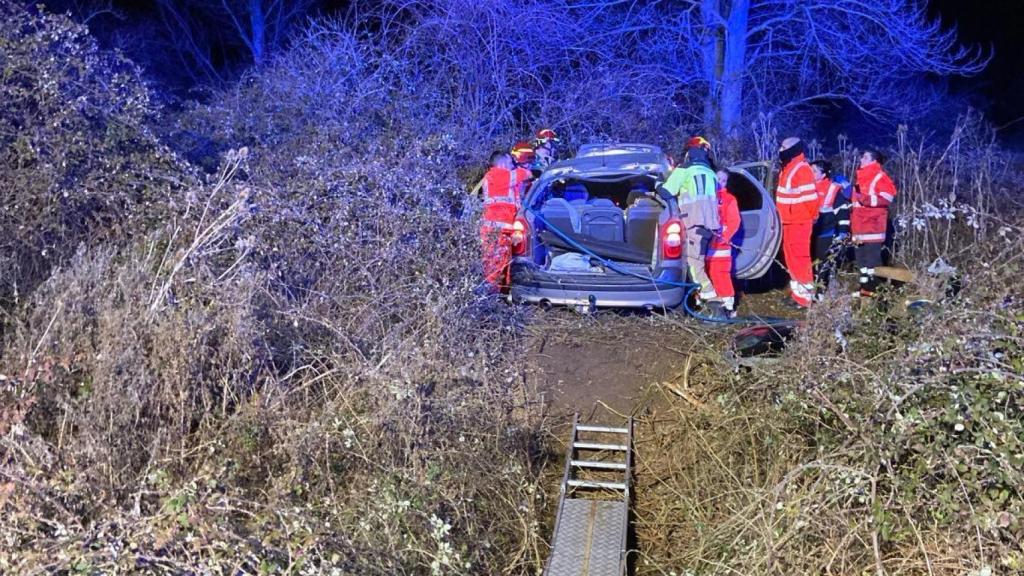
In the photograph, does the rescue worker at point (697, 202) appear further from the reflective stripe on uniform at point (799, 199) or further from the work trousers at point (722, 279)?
the reflective stripe on uniform at point (799, 199)

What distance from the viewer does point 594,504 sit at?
554 cm

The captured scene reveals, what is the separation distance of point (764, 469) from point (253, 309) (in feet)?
9.81

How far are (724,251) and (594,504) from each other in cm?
357

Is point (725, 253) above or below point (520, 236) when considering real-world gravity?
below

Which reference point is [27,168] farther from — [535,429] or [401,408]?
[535,429]

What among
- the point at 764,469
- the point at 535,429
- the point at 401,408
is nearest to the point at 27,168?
the point at 401,408

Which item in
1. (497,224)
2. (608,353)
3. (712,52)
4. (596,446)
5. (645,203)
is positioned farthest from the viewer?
(712,52)

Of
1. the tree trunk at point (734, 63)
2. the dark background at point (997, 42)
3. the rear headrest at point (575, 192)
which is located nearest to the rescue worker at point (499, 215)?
the rear headrest at point (575, 192)

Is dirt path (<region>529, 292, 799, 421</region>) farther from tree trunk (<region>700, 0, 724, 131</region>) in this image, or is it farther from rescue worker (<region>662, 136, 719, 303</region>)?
tree trunk (<region>700, 0, 724, 131</region>)

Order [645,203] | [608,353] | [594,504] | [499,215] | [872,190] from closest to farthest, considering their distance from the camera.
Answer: [594,504], [608,353], [499,215], [645,203], [872,190]

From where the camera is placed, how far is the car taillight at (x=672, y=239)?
7.92 meters

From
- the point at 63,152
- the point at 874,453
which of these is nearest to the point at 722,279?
the point at 874,453

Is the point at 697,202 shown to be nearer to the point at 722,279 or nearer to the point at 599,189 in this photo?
the point at 722,279

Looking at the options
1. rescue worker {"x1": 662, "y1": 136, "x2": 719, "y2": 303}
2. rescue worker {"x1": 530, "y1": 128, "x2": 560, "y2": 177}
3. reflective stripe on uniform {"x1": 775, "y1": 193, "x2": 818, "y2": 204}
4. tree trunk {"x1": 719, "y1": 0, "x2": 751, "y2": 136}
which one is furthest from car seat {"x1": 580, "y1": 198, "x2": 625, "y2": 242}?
tree trunk {"x1": 719, "y1": 0, "x2": 751, "y2": 136}
